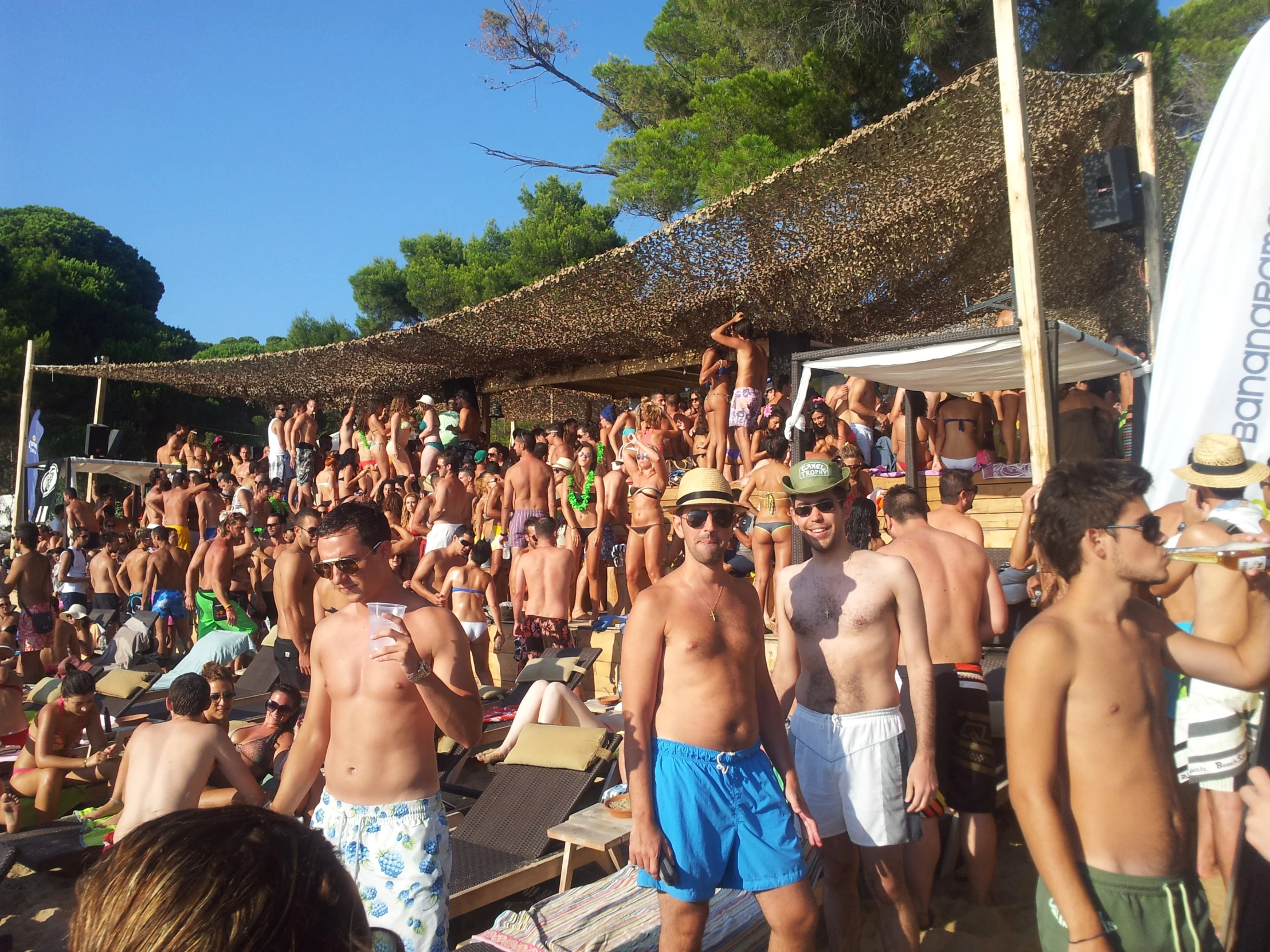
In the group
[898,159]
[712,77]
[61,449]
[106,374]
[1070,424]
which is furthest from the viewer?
[61,449]

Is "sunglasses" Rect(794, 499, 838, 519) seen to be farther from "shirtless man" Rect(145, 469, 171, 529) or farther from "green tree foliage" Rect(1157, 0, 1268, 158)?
"shirtless man" Rect(145, 469, 171, 529)

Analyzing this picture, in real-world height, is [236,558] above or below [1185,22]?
below

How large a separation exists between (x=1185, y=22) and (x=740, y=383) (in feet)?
38.6

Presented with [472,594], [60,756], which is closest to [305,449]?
[472,594]

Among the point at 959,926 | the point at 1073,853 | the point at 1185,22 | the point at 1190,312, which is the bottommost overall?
the point at 959,926

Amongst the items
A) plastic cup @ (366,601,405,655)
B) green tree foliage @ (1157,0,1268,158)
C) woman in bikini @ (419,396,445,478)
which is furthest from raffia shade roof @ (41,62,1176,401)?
plastic cup @ (366,601,405,655)

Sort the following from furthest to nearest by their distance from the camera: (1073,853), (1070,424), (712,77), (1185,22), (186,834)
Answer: (712,77) → (1185,22) → (1070,424) → (1073,853) → (186,834)

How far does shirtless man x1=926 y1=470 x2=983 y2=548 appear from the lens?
4.64 m

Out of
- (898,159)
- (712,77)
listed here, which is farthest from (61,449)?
(898,159)

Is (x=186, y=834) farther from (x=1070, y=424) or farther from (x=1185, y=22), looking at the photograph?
(x=1185, y=22)

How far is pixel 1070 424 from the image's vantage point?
681cm

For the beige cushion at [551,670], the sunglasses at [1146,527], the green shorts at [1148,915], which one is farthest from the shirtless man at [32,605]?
the sunglasses at [1146,527]

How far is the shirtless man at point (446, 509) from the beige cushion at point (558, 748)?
15.0 ft

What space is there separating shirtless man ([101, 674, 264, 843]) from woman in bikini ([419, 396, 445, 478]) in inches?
321
